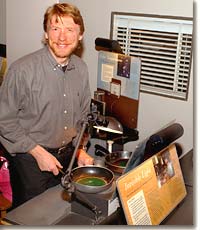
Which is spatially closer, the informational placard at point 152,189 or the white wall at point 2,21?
the informational placard at point 152,189

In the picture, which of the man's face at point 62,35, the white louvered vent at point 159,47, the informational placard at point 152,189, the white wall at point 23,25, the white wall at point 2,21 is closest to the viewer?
the informational placard at point 152,189

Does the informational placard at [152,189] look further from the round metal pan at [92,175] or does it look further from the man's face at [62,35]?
the man's face at [62,35]

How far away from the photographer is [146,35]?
245cm

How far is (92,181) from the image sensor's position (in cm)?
162

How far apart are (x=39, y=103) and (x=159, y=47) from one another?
0.89 metres

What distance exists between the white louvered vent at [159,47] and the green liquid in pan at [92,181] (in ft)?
3.13

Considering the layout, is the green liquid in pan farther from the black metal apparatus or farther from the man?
the man

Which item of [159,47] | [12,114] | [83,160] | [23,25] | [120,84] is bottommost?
[83,160]


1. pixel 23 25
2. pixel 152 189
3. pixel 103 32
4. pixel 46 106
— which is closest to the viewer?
pixel 152 189

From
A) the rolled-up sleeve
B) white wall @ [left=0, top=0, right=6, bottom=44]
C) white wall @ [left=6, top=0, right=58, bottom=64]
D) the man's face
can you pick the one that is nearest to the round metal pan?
the rolled-up sleeve

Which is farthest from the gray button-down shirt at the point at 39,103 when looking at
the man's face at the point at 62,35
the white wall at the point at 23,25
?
the white wall at the point at 23,25

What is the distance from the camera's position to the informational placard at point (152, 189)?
1344 mm

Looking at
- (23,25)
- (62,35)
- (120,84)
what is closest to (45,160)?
(62,35)

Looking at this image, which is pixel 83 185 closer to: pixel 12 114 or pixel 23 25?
pixel 12 114
